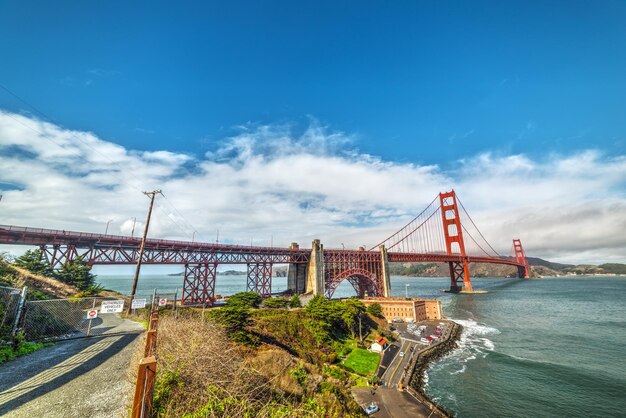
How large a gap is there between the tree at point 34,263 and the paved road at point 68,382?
89.1 feet

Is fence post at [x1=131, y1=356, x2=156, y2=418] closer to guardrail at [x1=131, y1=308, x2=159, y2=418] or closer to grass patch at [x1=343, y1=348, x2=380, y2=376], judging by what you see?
guardrail at [x1=131, y1=308, x2=159, y2=418]

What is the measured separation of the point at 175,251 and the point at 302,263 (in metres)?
27.4

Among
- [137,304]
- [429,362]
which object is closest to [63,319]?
[137,304]

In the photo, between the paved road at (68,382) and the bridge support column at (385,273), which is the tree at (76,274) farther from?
the bridge support column at (385,273)

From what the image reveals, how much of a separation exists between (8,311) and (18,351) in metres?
2.71

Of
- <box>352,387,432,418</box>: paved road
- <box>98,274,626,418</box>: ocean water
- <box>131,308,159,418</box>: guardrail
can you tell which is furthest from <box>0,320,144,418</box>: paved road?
<box>98,274,626,418</box>: ocean water

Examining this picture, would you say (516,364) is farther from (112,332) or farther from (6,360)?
(6,360)

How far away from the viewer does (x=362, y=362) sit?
3344 cm

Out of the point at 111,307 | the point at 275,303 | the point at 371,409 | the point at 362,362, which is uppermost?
the point at 111,307

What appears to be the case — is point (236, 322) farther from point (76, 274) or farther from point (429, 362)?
point (429, 362)

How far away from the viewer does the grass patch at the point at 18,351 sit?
10.4 meters

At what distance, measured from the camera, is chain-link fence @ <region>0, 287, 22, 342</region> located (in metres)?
11.8

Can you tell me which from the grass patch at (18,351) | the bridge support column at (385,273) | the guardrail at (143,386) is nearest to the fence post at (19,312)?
the grass patch at (18,351)

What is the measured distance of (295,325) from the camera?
117ft
